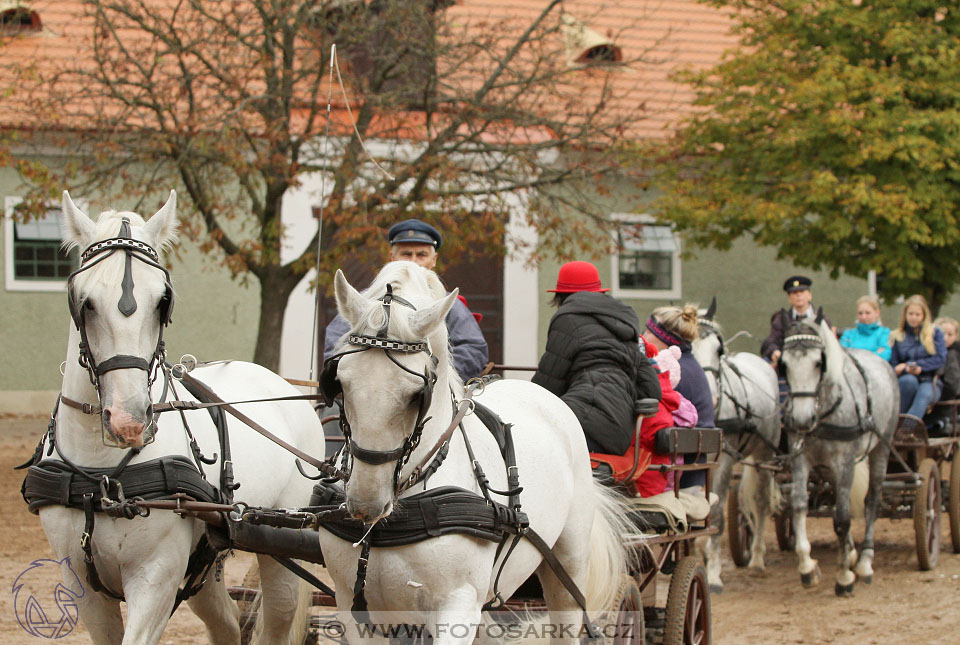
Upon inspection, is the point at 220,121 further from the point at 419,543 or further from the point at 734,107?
the point at 419,543

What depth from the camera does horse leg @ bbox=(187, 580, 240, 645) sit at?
427cm

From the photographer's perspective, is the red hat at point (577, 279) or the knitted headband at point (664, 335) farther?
the knitted headband at point (664, 335)

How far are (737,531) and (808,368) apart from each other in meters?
1.81

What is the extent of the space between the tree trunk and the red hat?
6864 mm

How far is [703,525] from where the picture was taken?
5.70m

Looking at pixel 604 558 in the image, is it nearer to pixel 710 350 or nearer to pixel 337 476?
pixel 337 476

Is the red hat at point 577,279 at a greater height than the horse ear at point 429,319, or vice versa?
the red hat at point 577,279

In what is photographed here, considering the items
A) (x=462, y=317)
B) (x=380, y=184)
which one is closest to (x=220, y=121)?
(x=380, y=184)

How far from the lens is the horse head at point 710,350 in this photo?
320 inches

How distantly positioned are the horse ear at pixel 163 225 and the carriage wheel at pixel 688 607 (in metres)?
2.78

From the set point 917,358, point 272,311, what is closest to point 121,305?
point 917,358

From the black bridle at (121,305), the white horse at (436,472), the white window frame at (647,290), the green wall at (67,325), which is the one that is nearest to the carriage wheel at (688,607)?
the white horse at (436,472)

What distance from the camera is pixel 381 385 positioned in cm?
294
